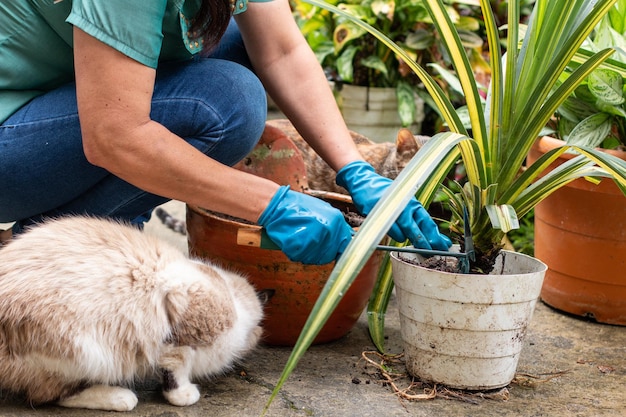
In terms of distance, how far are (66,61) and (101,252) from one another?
49 cm

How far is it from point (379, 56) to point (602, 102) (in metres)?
1.70

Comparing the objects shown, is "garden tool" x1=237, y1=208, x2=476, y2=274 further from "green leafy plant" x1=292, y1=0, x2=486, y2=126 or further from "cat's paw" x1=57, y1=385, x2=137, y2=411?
"green leafy plant" x1=292, y1=0, x2=486, y2=126

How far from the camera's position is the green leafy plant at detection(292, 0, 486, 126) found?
3.32 metres

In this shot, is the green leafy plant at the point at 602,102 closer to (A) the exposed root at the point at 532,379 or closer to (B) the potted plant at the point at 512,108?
(B) the potted plant at the point at 512,108

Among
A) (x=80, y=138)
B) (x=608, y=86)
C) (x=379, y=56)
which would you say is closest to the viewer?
(x=80, y=138)

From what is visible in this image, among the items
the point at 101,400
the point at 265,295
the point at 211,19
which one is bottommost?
A: the point at 101,400

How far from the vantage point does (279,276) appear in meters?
1.72

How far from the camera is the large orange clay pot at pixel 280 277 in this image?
1.71m

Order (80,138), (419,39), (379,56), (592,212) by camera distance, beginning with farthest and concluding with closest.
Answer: (379,56) < (419,39) < (592,212) < (80,138)

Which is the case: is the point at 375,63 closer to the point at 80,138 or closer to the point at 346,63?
the point at 346,63

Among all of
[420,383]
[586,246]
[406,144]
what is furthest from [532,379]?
[406,144]

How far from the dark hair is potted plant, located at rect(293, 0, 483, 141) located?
6.07ft

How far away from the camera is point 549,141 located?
78.7 inches

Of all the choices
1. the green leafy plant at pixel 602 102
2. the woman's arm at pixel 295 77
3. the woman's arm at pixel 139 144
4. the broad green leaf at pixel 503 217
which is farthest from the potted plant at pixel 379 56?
the woman's arm at pixel 139 144
